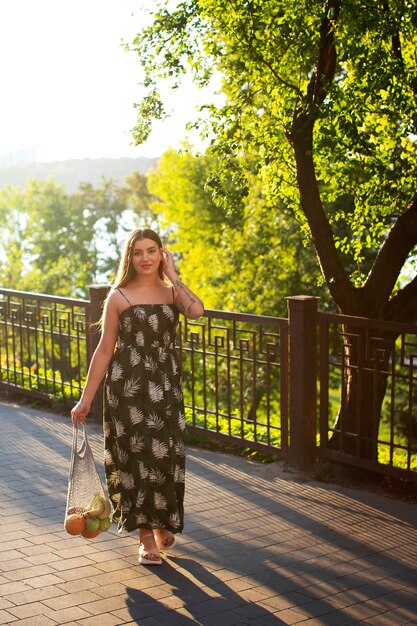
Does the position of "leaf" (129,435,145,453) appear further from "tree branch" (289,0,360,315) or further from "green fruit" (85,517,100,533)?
"tree branch" (289,0,360,315)

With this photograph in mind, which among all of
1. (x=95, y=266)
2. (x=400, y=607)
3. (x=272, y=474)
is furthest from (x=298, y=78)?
(x=95, y=266)

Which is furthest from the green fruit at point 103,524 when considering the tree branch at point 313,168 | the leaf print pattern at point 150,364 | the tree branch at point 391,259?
the tree branch at point 391,259

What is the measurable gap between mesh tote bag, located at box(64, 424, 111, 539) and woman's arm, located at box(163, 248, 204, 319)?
3.09ft

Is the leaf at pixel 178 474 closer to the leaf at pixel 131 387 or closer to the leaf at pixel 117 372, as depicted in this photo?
the leaf at pixel 131 387

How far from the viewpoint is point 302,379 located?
8070 mm

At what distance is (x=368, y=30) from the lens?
7.73m

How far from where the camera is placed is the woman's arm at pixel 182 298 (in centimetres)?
600

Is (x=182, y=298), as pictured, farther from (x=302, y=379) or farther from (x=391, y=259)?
(x=391, y=259)

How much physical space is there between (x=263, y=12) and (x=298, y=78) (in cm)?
153

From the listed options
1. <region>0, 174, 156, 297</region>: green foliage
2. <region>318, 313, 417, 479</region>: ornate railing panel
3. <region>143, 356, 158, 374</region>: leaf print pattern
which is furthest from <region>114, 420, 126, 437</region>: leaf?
<region>0, 174, 156, 297</region>: green foliage

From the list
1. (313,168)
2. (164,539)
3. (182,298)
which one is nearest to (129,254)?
(182,298)

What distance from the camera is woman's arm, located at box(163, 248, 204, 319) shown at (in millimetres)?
5996

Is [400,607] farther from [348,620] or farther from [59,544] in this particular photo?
[59,544]

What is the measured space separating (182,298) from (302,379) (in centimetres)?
234
